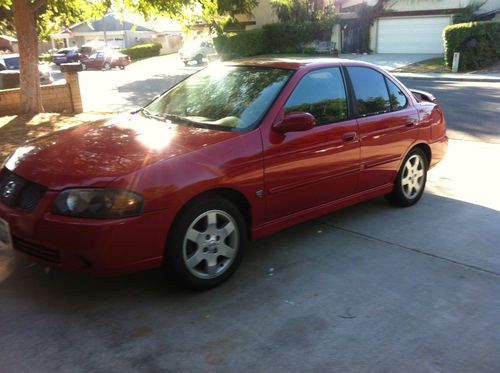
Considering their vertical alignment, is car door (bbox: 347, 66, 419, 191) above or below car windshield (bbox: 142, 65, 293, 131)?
below

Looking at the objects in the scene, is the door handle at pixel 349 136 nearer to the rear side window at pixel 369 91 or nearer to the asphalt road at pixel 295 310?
the rear side window at pixel 369 91

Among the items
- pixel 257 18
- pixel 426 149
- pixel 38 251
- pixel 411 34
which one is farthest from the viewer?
pixel 257 18

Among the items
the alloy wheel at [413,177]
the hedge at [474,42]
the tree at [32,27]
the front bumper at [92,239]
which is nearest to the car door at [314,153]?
the alloy wheel at [413,177]

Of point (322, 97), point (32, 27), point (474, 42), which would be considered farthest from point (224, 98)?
point (474, 42)

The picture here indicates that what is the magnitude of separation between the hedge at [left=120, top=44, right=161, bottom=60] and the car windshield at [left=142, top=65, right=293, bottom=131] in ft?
153

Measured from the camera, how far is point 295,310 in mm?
3463

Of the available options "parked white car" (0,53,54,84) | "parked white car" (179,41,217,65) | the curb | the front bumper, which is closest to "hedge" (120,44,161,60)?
"parked white car" (179,41,217,65)

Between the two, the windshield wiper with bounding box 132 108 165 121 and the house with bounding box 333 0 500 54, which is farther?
the house with bounding box 333 0 500 54

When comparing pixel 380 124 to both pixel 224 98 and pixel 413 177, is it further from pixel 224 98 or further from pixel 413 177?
pixel 224 98

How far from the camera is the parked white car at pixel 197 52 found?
38500mm

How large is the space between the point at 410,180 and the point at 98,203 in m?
3.60

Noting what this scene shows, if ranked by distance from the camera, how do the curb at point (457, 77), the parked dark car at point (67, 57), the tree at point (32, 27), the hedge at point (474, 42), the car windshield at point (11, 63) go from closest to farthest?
the tree at point (32, 27)
the curb at point (457, 77)
the car windshield at point (11, 63)
the hedge at point (474, 42)
the parked dark car at point (67, 57)

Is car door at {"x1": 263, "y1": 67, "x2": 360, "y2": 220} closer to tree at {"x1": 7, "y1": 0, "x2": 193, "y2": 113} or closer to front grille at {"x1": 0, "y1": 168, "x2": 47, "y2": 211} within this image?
front grille at {"x1": 0, "y1": 168, "x2": 47, "y2": 211}

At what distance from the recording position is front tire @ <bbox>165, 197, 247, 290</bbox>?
11.3ft
